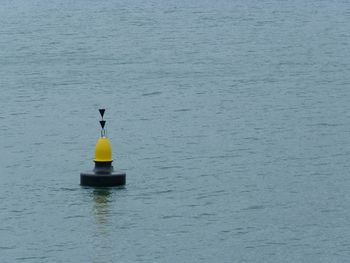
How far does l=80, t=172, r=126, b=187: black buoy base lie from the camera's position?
106ft

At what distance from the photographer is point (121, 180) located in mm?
32625

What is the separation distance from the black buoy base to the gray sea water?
0.20m

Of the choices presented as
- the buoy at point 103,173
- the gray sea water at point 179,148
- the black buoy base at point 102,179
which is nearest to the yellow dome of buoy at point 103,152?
the buoy at point 103,173

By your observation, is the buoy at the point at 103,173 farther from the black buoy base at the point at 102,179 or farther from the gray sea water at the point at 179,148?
the gray sea water at the point at 179,148

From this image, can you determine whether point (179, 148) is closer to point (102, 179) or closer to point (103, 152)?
point (102, 179)

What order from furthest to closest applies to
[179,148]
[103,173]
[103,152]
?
[179,148] → [103,173] → [103,152]

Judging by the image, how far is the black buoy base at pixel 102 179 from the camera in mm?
32312

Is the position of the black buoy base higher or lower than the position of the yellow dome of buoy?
lower

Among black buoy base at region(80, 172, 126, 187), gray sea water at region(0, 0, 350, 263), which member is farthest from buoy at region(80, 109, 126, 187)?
gray sea water at region(0, 0, 350, 263)

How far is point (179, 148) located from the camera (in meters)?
39.5

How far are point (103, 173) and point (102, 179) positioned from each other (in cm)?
18

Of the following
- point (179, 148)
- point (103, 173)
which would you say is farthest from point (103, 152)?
point (179, 148)

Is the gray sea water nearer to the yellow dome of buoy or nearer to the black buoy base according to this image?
the black buoy base

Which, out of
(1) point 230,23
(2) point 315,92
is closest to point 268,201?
(2) point 315,92
